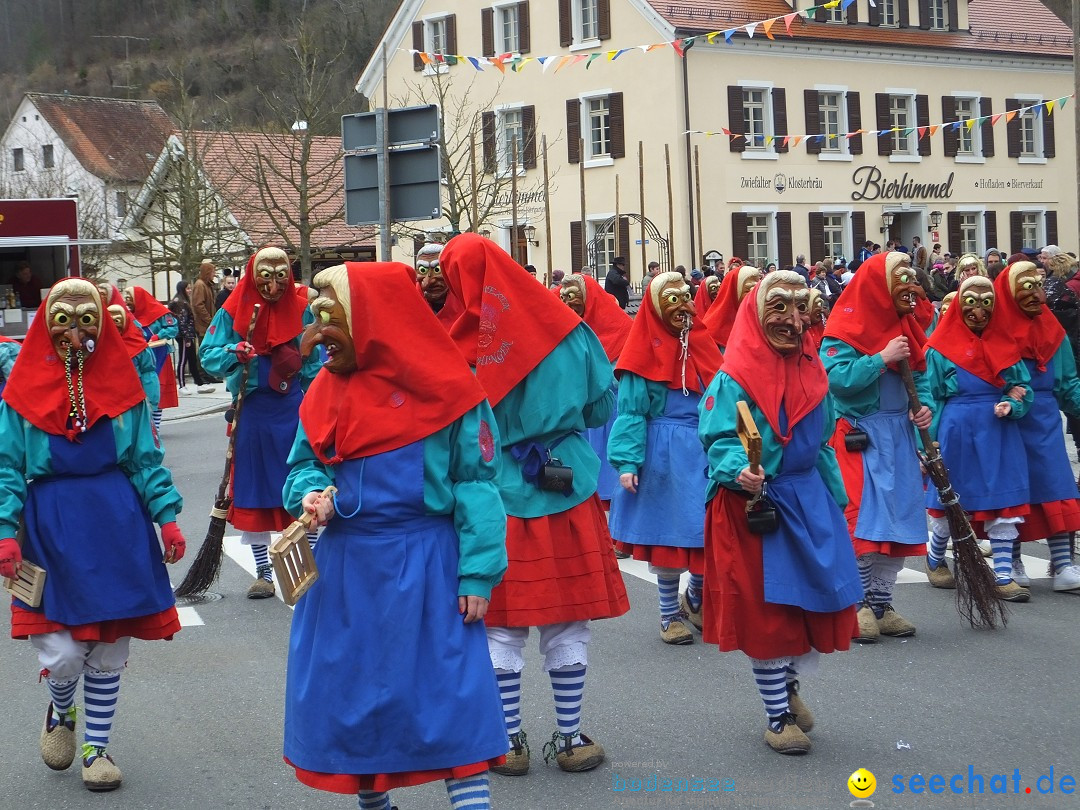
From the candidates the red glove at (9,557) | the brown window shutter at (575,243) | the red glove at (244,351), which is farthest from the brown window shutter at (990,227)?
the red glove at (9,557)

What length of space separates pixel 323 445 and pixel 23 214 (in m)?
16.4

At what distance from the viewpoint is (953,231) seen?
4475 cm

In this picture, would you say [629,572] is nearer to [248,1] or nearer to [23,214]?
[23,214]

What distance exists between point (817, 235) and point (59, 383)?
124 ft

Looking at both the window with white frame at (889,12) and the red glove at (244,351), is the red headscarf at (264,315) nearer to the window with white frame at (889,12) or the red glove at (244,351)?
the red glove at (244,351)

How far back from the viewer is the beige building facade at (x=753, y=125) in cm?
3916

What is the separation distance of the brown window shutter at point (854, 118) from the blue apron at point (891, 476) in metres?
35.7

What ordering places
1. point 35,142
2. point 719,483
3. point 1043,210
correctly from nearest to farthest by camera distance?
point 719,483, point 1043,210, point 35,142

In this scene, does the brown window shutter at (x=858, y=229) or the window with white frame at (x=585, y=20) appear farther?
the brown window shutter at (x=858, y=229)

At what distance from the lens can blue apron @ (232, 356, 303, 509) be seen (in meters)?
8.92

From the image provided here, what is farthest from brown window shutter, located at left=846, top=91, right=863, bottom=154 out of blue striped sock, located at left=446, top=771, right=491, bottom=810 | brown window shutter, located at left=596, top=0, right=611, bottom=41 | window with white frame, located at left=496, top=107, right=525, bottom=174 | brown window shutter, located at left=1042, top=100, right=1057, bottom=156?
blue striped sock, located at left=446, top=771, right=491, bottom=810

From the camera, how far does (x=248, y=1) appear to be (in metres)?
86.6

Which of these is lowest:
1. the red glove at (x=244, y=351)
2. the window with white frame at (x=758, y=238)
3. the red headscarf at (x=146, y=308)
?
the red glove at (x=244, y=351)

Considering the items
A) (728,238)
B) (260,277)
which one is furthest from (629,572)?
(728,238)
